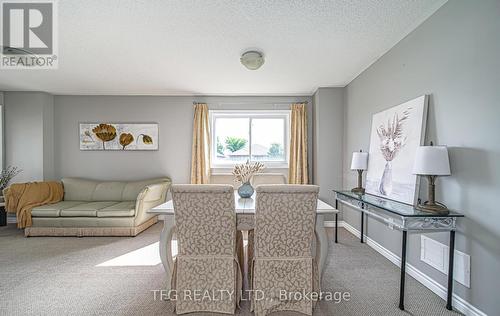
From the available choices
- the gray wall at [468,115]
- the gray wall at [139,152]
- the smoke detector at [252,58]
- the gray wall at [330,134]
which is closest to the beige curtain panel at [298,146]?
the gray wall at [139,152]

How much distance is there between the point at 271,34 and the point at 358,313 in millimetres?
2486

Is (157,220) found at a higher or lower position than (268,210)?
lower

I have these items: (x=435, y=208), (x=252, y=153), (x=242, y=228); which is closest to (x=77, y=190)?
(x=252, y=153)

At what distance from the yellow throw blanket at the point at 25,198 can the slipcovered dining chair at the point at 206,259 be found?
3169 mm

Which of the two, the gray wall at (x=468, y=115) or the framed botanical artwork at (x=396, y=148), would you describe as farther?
the framed botanical artwork at (x=396, y=148)

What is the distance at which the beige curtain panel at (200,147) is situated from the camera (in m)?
4.32

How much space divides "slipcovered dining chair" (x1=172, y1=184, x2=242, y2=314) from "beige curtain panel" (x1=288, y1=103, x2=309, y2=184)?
2721 millimetres

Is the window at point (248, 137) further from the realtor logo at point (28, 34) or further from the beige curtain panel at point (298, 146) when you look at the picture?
the realtor logo at point (28, 34)

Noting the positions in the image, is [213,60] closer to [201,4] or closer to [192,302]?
[201,4]

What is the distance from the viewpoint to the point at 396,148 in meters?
2.46

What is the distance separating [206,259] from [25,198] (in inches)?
140

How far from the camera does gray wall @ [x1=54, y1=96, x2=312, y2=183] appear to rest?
4.48 meters

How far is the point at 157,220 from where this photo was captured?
14.2 feet

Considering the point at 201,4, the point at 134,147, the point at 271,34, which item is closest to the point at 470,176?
the point at 271,34
